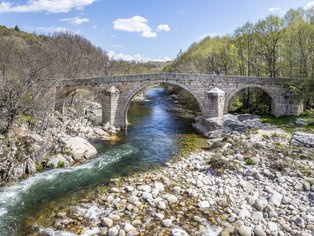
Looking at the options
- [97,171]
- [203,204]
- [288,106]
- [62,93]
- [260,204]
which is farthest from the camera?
[62,93]

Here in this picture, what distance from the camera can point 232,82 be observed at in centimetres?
2316

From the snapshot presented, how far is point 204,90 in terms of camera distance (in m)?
23.4

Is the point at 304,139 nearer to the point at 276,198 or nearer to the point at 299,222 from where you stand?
the point at 276,198

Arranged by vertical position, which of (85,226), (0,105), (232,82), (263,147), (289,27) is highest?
(289,27)

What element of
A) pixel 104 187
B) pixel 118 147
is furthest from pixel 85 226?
pixel 118 147

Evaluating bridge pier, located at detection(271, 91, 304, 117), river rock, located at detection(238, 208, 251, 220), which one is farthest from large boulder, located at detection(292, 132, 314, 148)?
river rock, located at detection(238, 208, 251, 220)

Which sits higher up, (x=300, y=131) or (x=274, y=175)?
(x=300, y=131)

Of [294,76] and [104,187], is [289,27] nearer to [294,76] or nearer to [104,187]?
[294,76]

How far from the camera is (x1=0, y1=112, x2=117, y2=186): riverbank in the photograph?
12869mm

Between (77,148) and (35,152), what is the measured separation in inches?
94.6

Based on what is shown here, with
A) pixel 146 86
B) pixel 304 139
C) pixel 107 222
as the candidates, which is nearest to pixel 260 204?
pixel 107 222

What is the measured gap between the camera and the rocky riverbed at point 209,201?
9.20m

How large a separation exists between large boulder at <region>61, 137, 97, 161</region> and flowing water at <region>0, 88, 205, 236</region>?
54cm

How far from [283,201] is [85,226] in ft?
23.5
